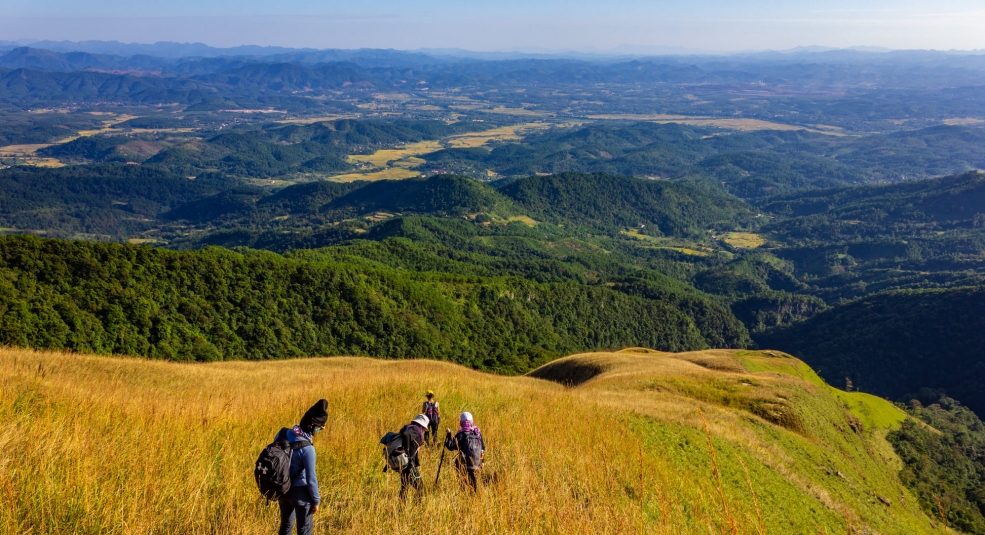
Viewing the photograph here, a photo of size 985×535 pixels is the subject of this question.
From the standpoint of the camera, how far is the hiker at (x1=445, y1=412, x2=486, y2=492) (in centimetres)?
824

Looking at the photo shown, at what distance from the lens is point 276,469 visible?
5840 mm

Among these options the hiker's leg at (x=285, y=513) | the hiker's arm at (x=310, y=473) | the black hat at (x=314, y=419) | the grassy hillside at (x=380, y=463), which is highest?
the black hat at (x=314, y=419)

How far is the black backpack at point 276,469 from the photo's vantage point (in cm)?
576

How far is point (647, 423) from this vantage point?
17.8m

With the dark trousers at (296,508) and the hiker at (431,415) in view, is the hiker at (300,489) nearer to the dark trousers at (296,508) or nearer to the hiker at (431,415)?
the dark trousers at (296,508)

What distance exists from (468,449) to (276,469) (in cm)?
331

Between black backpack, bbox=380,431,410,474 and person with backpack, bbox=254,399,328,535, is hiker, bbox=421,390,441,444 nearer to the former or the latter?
black backpack, bbox=380,431,410,474

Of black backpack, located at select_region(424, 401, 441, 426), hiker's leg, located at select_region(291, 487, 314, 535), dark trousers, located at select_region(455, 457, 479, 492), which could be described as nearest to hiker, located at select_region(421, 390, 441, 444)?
black backpack, located at select_region(424, 401, 441, 426)

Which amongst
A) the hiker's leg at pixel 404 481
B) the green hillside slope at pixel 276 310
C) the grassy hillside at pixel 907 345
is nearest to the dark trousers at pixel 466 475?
the hiker's leg at pixel 404 481

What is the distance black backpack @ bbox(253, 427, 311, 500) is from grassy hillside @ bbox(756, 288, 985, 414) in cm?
14360

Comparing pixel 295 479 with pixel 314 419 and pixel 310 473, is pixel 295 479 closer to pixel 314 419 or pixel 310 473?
pixel 310 473

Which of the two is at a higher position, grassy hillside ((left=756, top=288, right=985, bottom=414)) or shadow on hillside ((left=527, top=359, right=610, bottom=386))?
shadow on hillside ((left=527, top=359, right=610, bottom=386))

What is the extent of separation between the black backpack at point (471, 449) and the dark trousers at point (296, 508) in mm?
2730

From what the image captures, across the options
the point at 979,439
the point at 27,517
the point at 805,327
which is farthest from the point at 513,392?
the point at 805,327
